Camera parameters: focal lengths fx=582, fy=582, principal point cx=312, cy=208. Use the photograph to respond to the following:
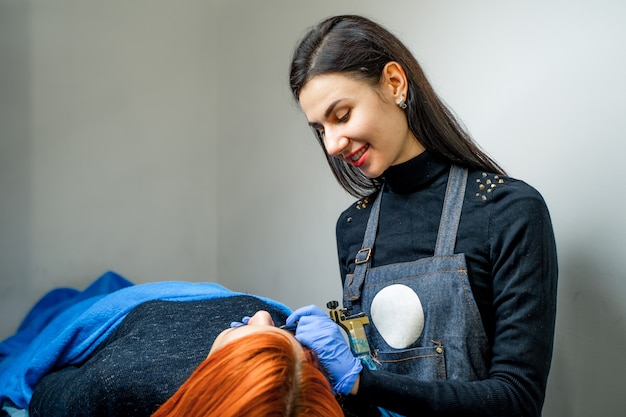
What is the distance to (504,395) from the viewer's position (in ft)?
→ 3.43

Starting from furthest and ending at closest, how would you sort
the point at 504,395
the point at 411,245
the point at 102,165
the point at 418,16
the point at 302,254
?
the point at 102,165, the point at 302,254, the point at 418,16, the point at 411,245, the point at 504,395

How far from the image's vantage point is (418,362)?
122cm

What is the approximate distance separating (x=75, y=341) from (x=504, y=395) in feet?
3.51

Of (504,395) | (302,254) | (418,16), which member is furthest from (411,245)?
(302,254)

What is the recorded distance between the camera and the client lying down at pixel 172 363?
89 cm

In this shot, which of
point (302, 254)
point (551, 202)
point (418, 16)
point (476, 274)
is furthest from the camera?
point (302, 254)

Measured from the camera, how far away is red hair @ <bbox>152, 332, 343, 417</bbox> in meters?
0.85

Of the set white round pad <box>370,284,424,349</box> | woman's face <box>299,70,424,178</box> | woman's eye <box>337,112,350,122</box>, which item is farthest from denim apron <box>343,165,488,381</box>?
woman's eye <box>337,112,350,122</box>

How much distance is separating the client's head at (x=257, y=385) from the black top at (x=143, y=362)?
0.68ft

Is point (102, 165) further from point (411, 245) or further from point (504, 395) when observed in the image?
point (504, 395)

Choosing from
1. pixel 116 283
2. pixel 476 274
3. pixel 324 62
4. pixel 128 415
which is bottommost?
pixel 116 283

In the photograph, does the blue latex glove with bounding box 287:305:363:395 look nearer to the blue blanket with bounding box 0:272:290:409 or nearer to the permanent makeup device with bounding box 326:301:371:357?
the permanent makeup device with bounding box 326:301:371:357

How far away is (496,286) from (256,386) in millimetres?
544

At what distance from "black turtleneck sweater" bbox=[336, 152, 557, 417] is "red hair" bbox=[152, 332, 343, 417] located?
15 cm
